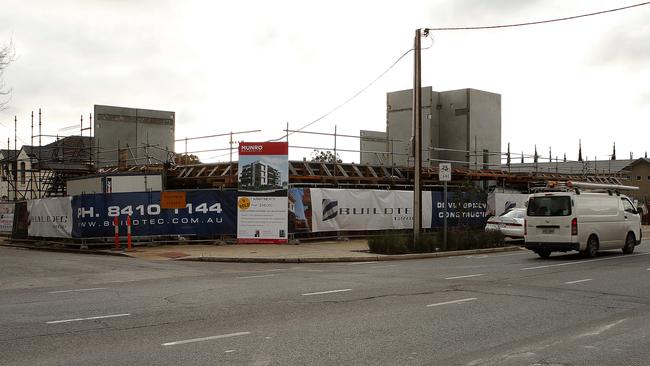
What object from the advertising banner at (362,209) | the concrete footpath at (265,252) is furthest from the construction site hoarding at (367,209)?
the concrete footpath at (265,252)

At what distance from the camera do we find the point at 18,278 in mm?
14094

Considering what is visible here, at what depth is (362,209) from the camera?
25.2 m

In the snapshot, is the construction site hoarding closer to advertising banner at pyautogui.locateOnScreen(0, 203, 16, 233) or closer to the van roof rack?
the van roof rack

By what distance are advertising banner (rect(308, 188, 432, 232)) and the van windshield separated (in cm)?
838

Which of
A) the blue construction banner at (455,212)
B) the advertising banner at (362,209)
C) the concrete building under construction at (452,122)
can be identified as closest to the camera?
the advertising banner at (362,209)

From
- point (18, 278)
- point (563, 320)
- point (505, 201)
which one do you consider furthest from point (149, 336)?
point (505, 201)

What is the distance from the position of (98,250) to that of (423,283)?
1356 cm

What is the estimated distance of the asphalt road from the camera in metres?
6.41

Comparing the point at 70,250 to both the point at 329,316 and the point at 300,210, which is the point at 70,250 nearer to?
the point at 300,210

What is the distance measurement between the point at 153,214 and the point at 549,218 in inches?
549

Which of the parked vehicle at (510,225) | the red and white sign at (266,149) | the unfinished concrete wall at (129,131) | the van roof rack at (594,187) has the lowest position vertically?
the parked vehicle at (510,225)

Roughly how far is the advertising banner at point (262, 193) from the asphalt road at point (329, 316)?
7028 mm

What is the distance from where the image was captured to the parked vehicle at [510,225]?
77.4ft

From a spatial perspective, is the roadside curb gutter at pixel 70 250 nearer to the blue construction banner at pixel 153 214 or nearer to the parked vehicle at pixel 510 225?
the blue construction banner at pixel 153 214
